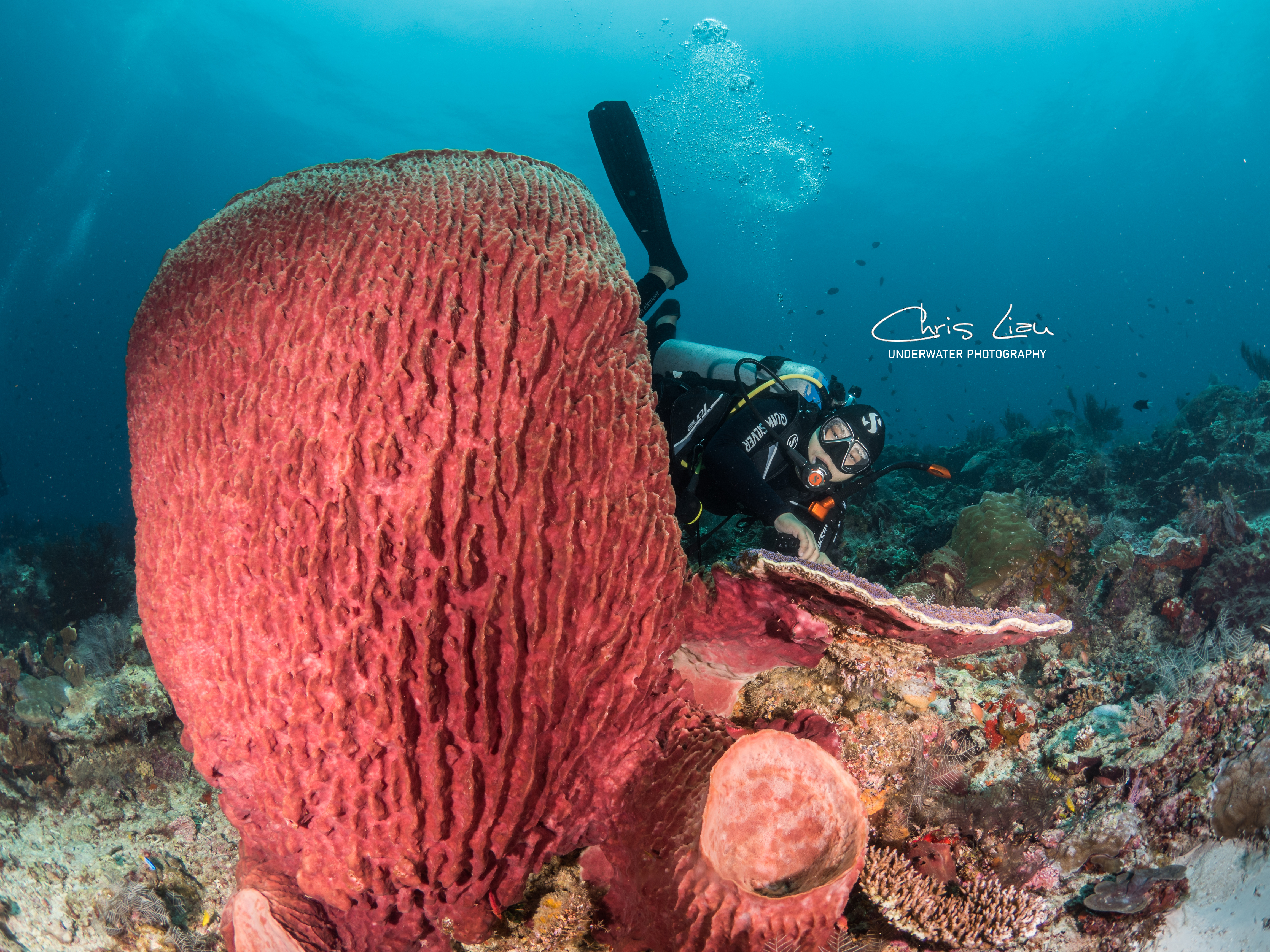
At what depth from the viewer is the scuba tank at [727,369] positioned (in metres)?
4.43

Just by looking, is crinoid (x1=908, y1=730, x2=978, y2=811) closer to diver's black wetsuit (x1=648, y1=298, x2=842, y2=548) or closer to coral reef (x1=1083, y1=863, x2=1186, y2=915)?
coral reef (x1=1083, y1=863, x2=1186, y2=915)

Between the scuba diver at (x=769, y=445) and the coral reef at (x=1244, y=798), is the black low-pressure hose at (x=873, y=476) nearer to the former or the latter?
the scuba diver at (x=769, y=445)

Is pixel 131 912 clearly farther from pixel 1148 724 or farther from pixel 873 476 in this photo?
pixel 1148 724

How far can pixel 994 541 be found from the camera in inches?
199

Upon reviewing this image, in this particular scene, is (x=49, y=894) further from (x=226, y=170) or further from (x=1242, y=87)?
(x=1242, y=87)

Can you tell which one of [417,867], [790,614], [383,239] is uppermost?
[383,239]

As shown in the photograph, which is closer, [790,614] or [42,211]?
[790,614]

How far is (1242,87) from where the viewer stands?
165 feet

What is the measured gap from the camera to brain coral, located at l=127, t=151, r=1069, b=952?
5.10 ft

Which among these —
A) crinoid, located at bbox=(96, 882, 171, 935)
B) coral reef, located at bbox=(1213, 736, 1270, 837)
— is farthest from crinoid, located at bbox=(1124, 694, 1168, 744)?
crinoid, located at bbox=(96, 882, 171, 935)

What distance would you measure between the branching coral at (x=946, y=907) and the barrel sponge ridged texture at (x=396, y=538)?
1.28m

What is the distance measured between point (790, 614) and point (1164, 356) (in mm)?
146063

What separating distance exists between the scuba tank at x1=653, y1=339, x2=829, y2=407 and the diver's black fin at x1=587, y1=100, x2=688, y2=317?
7.06 feet

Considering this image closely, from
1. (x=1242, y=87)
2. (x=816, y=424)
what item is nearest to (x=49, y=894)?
(x=816, y=424)
